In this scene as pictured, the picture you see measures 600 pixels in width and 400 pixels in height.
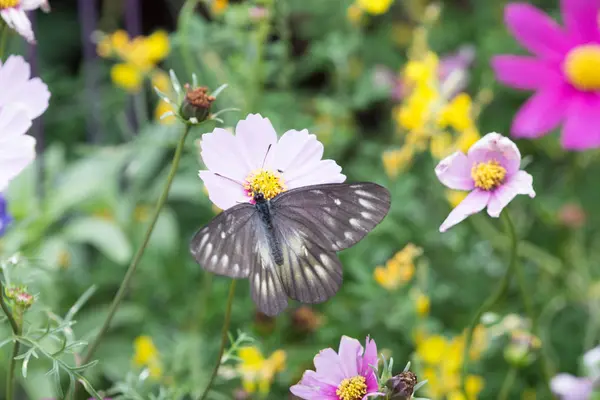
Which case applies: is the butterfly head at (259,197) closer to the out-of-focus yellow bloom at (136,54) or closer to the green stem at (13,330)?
the green stem at (13,330)

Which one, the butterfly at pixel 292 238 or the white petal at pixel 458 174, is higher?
the white petal at pixel 458 174

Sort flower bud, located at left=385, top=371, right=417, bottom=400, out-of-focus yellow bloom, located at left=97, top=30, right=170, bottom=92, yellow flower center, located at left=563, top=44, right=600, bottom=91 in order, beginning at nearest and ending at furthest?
flower bud, located at left=385, top=371, right=417, bottom=400 < yellow flower center, located at left=563, top=44, right=600, bottom=91 < out-of-focus yellow bloom, located at left=97, top=30, right=170, bottom=92

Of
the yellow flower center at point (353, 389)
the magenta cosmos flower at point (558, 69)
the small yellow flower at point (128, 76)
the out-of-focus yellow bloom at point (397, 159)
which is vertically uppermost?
the magenta cosmos flower at point (558, 69)

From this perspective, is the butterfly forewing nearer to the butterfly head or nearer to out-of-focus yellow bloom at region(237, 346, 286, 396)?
the butterfly head

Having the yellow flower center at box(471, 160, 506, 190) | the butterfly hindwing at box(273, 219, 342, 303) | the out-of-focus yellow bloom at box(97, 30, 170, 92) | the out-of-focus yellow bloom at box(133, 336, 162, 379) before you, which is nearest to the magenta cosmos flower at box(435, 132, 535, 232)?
the yellow flower center at box(471, 160, 506, 190)

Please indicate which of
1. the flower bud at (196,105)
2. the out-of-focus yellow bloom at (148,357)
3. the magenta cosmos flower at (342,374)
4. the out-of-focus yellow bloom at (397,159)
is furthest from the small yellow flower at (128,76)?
the magenta cosmos flower at (342,374)

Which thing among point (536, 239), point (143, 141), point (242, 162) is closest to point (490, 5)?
point (536, 239)
